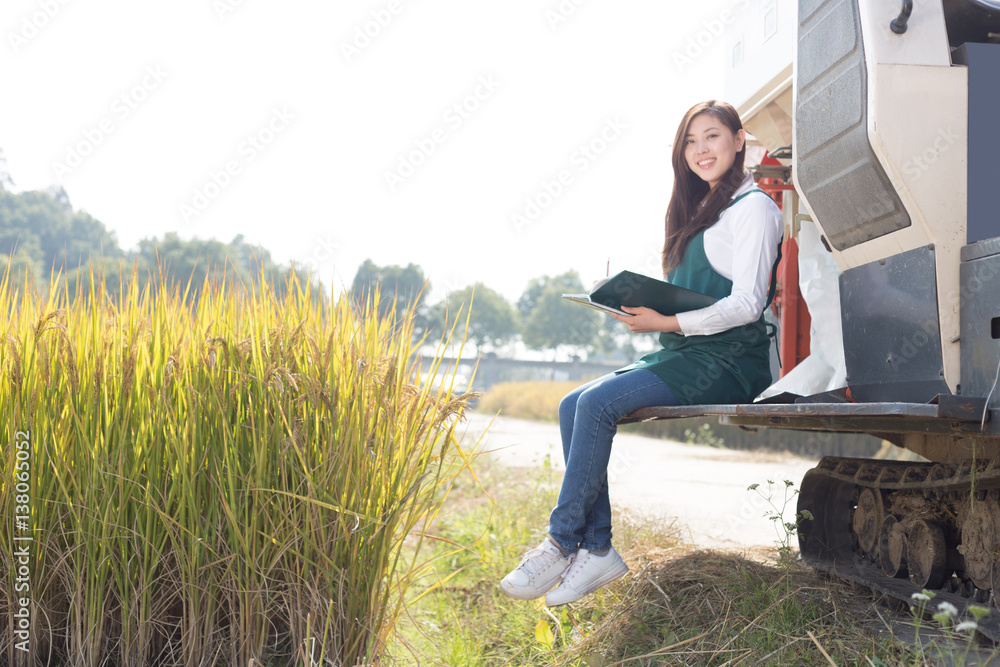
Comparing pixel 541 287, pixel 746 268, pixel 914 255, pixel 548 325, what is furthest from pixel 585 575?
pixel 541 287

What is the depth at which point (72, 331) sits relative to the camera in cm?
291

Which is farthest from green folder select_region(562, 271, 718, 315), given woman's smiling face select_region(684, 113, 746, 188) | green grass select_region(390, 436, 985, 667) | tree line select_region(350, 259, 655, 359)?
tree line select_region(350, 259, 655, 359)

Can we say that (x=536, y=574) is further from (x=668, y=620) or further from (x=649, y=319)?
(x=649, y=319)

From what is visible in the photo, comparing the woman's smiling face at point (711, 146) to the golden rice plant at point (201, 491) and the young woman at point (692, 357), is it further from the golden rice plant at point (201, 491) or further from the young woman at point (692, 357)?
the golden rice plant at point (201, 491)

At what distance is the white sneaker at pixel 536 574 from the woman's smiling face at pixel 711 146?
69.3 inches

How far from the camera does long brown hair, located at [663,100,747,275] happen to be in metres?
3.32

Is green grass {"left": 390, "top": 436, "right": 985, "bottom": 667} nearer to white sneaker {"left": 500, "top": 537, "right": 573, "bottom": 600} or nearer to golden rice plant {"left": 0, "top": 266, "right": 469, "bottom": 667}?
white sneaker {"left": 500, "top": 537, "right": 573, "bottom": 600}

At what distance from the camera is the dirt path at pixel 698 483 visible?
5602 mm

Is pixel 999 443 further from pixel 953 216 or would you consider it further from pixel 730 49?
pixel 730 49

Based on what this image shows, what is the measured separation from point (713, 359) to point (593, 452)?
653mm

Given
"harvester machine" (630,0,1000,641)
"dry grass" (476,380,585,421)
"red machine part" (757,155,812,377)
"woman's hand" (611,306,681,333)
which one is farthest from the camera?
"dry grass" (476,380,585,421)

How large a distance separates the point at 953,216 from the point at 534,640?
2581mm

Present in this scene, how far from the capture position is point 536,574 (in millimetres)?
2992

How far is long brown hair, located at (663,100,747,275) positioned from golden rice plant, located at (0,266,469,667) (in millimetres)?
1303
